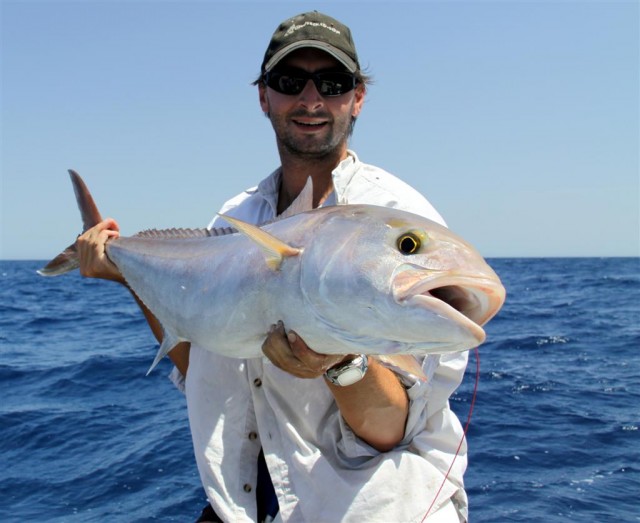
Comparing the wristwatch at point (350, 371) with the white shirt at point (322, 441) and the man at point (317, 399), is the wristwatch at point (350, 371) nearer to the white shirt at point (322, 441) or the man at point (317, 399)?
the man at point (317, 399)

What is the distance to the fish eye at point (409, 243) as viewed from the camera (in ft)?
6.88

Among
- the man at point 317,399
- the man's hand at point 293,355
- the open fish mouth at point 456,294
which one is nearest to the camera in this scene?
the open fish mouth at point 456,294

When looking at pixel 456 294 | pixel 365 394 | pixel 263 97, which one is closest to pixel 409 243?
pixel 456 294

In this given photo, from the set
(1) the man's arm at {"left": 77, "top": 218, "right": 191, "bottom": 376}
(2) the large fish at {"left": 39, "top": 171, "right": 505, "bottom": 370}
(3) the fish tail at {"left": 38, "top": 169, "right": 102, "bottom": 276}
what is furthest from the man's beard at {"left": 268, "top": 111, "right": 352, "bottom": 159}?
(3) the fish tail at {"left": 38, "top": 169, "right": 102, "bottom": 276}

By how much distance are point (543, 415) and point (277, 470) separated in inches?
227

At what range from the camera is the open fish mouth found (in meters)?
1.94

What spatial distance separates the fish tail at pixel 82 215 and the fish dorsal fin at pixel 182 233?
605 mm

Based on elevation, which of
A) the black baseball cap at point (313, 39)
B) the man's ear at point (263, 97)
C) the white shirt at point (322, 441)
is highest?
the black baseball cap at point (313, 39)

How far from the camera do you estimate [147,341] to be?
49.7ft

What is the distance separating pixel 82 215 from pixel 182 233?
1.09 meters

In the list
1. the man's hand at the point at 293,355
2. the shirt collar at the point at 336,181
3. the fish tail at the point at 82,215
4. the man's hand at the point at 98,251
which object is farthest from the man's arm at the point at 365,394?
the fish tail at the point at 82,215

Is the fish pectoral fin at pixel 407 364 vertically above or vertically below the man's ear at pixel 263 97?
below

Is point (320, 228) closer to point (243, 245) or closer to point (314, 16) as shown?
point (243, 245)

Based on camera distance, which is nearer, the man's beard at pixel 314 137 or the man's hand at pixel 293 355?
the man's hand at pixel 293 355
